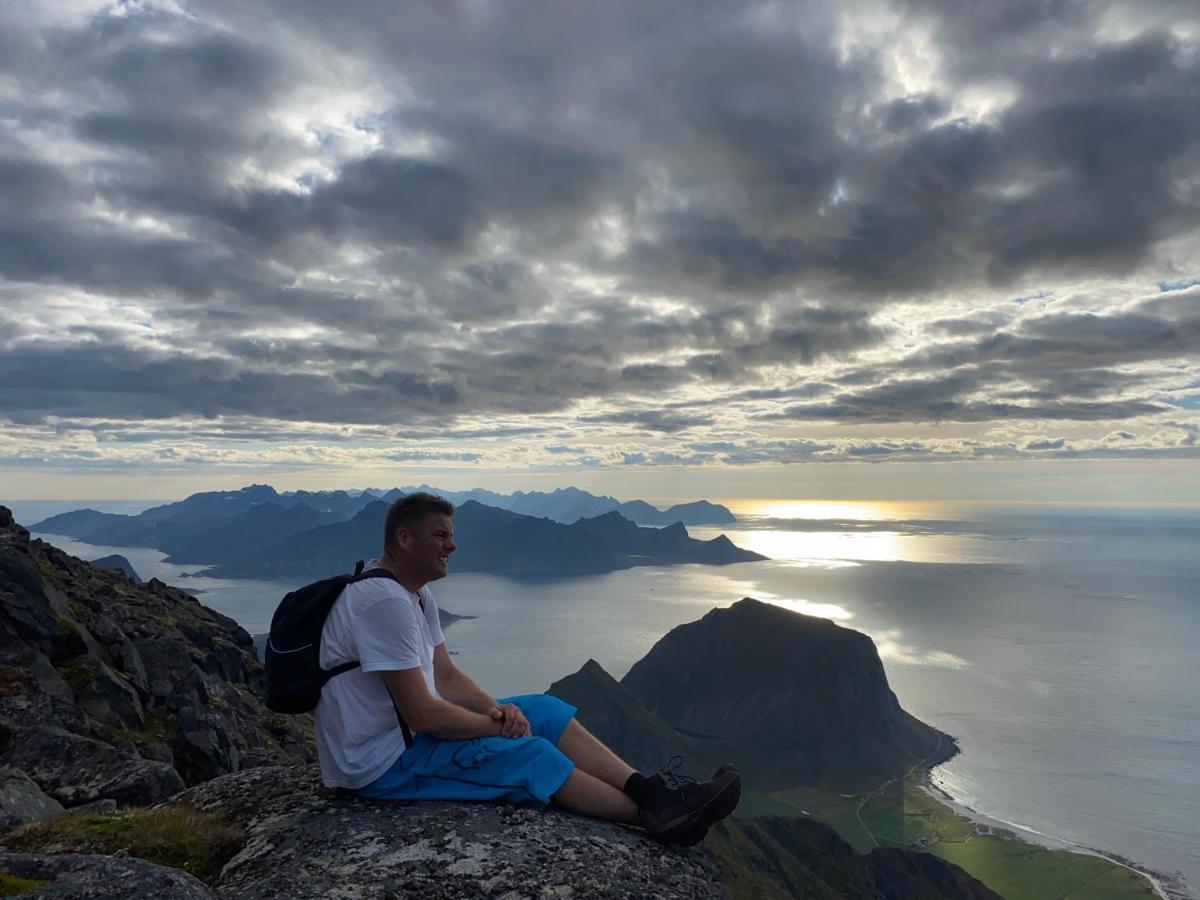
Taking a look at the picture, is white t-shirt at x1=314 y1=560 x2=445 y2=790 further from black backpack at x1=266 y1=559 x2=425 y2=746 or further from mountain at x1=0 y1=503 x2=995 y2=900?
mountain at x1=0 y1=503 x2=995 y2=900

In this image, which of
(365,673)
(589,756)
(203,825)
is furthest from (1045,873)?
(365,673)

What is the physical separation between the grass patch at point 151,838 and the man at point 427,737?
1318 mm

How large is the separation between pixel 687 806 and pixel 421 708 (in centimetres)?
328

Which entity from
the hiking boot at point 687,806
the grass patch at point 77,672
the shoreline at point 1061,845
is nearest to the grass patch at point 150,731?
the grass patch at point 77,672

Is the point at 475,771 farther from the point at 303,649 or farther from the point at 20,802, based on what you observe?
the point at 20,802

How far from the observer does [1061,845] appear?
136 meters

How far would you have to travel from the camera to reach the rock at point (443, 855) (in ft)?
21.5

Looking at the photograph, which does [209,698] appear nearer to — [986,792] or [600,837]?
[600,837]

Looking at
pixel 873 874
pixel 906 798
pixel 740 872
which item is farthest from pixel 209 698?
pixel 906 798

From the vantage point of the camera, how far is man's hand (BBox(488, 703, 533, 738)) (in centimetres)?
799

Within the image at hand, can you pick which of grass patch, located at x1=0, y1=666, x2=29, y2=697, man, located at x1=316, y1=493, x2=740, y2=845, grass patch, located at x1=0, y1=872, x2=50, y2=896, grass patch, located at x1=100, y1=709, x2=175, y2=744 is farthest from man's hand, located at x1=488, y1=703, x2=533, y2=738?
grass patch, located at x1=100, y1=709, x2=175, y2=744

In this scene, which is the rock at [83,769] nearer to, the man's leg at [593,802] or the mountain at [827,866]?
the man's leg at [593,802]

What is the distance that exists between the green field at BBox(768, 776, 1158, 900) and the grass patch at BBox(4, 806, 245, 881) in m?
155

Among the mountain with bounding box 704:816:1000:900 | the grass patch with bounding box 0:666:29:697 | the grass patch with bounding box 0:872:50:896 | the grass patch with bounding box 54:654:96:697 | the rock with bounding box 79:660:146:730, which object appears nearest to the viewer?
the grass patch with bounding box 0:872:50:896
